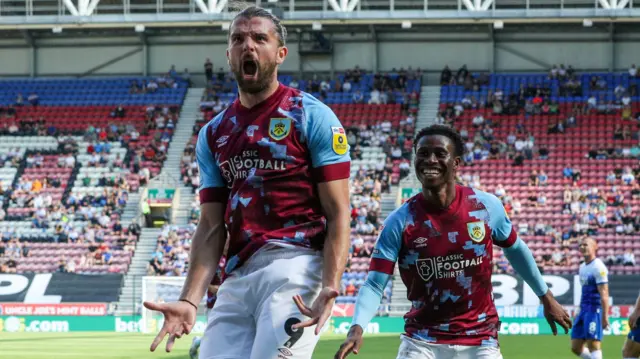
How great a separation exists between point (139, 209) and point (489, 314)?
31752mm

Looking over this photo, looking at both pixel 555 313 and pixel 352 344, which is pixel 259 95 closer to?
pixel 352 344

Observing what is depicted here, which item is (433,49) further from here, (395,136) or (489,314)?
(489,314)

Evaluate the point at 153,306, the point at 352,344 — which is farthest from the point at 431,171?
the point at 153,306

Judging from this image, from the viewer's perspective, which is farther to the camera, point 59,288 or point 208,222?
point 59,288

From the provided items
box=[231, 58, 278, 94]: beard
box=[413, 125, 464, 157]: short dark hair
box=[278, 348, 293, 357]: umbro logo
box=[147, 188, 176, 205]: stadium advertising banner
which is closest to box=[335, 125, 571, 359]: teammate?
box=[413, 125, 464, 157]: short dark hair

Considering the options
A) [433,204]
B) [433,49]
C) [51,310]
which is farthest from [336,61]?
[433,204]

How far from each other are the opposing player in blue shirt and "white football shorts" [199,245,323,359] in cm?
1088

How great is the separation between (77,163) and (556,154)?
1730 centimetres

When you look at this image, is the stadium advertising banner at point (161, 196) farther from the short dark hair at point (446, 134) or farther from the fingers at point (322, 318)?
the fingers at point (322, 318)

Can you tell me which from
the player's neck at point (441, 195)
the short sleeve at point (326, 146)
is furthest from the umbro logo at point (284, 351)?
the player's neck at point (441, 195)

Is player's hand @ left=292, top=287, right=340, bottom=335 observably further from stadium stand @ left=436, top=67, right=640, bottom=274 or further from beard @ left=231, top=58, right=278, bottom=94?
stadium stand @ left=436, top=67, right=640, bottom=274

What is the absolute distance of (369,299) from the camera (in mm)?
6613

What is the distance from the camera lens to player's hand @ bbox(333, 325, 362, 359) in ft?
19.4

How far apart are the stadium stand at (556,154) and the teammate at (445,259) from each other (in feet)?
82.5
